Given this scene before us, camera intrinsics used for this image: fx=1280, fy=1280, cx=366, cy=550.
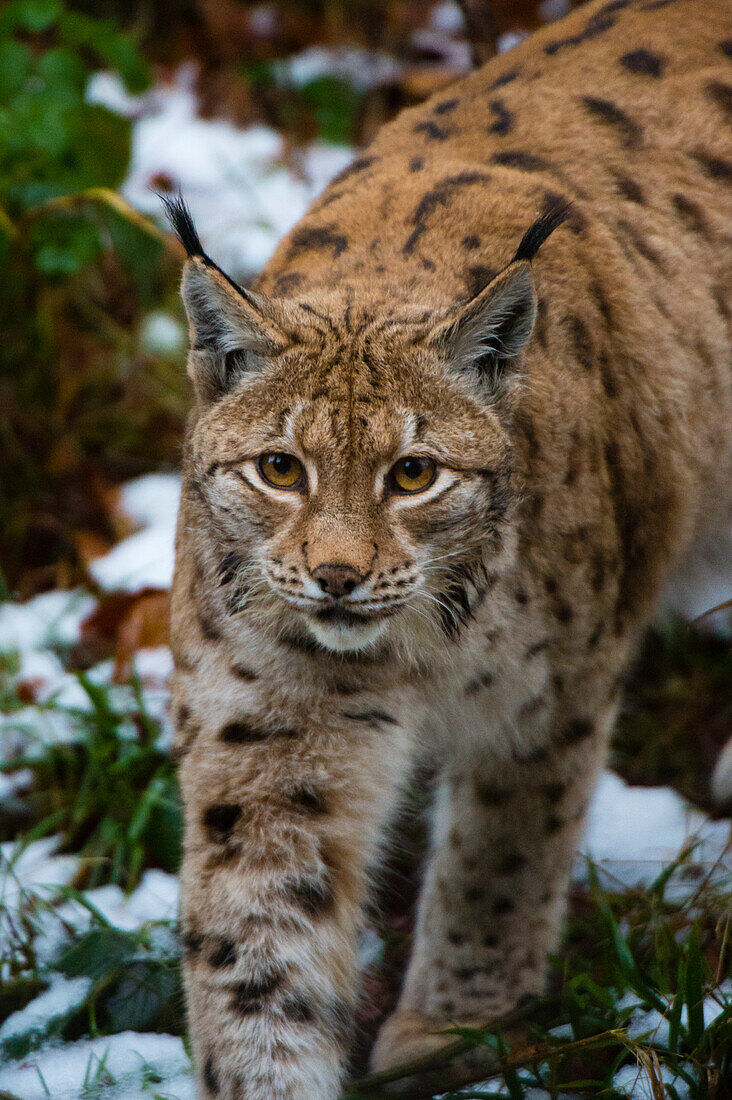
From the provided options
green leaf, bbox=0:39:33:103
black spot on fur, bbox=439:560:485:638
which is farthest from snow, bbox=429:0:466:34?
black spot on fur, bbox=439:560:485:638

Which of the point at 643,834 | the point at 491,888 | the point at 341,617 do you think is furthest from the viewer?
the point at 643,834

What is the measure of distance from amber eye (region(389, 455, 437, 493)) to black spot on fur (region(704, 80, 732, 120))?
168 centimetres

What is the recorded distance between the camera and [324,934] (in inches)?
102

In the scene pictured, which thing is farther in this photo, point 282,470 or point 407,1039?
point 407,1039

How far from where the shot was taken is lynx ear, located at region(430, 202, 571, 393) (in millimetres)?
2443

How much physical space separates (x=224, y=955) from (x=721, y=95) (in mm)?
2578

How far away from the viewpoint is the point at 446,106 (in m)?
3.49

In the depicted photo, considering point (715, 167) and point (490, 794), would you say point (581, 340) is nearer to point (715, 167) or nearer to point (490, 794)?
point (715, 167)

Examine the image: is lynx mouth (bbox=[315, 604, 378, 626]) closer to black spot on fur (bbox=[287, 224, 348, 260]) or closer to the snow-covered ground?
black spot on fur (bbox=[287, 224, 348, 260])

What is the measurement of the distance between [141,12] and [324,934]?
5821mm

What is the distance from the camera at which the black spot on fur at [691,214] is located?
337 centimetres

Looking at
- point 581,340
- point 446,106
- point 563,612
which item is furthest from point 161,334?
point 563,612

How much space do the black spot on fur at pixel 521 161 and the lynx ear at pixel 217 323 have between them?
88 centimetres

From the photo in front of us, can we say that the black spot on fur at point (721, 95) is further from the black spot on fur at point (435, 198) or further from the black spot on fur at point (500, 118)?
the black spot on fur at point (435, 198)
